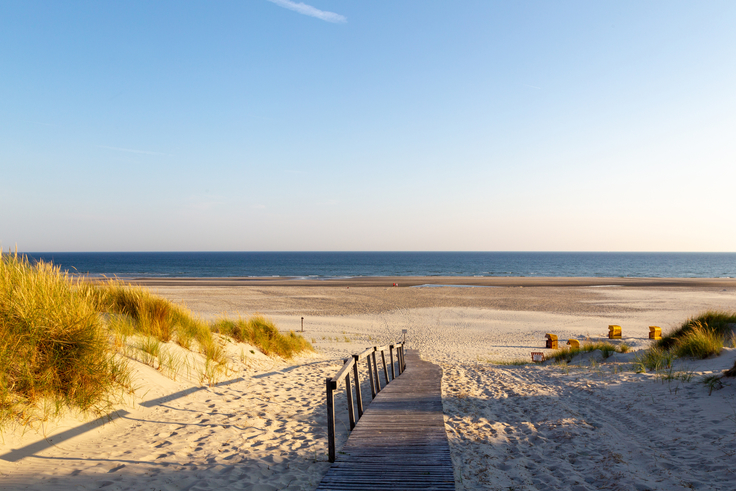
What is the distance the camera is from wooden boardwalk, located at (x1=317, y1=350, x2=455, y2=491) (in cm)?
405

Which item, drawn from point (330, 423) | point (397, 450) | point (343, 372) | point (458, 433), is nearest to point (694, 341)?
point (458, 433)

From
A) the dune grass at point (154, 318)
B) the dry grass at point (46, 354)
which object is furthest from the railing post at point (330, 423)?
the dune grass at point (154, 318)

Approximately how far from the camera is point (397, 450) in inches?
192

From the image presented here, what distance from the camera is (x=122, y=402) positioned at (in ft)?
18.6

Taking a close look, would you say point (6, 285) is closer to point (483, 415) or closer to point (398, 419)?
point (398, 419)

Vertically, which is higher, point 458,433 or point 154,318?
point 154,318

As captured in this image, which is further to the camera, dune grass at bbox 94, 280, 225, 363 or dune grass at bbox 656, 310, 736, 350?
dune grass at bbox 656, 310, 736, 350

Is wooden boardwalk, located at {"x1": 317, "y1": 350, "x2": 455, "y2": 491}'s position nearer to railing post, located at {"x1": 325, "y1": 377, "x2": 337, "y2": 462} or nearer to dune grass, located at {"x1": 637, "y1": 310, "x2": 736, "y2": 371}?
railing post, located at {"x1": 325, "y1": 377, "x2": 337, "y2": 462}

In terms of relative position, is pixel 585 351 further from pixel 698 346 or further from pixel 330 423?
pixel 330 423

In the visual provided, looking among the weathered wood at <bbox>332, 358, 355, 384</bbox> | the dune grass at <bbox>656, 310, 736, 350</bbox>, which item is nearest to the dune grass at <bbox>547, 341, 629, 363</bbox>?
the dune grass at <bbox>656, 310, 736, 350</bbox>

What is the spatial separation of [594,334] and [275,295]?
94.1ft

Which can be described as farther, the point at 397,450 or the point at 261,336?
the point at 261,336

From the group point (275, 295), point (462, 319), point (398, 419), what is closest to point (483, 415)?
point (398, 419)

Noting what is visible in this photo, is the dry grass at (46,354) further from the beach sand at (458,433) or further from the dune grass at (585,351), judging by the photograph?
the dune grass at (585,351)
